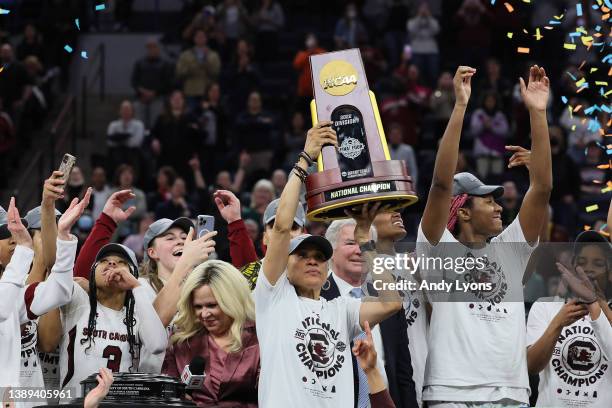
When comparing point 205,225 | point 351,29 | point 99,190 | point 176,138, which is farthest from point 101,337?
point 351,29

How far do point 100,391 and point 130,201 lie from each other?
318 inches

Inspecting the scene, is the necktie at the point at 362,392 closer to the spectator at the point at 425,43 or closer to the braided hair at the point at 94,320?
the braided hair at the point at 94,320

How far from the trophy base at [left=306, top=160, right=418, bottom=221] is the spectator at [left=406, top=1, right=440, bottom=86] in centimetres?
1104

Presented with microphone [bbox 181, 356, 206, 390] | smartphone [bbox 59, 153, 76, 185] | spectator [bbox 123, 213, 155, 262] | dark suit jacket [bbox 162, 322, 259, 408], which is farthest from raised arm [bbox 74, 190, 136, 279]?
spectator [bbox 123, 213, 155, 262]

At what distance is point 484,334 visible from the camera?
25.5 feet

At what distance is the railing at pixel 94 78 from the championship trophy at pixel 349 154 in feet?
34.5

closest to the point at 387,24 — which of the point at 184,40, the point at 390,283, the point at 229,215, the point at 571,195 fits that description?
the point at 184,40

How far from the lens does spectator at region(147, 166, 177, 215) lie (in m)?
15.0

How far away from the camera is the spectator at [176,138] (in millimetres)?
16359

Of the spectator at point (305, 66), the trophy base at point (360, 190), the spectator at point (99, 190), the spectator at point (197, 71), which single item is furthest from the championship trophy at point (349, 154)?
the spectator at point (197, 71)

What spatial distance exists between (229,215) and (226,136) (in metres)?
8.41

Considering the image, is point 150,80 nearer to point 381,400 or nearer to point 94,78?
point 94,78

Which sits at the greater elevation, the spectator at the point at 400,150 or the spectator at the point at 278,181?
the spectator at the point at 400,150

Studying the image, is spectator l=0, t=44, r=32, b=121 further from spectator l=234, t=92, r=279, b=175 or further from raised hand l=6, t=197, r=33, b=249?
raised hand l=6, t=197, r=33, b=249
